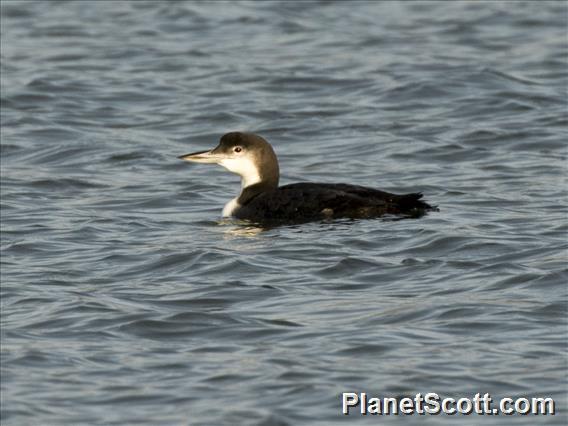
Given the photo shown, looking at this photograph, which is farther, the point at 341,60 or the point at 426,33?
the point at 426,33

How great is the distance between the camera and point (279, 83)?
733 inches

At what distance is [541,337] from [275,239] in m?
3.34

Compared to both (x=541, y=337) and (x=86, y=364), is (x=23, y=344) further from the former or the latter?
(x=541, y=337)

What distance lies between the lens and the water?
27.2 ft

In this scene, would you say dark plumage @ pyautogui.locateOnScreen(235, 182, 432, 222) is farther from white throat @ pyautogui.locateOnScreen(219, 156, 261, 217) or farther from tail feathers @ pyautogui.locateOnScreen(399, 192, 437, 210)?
white throat @ pyautogui.locateOnScreen(219, 156, 261, 217)

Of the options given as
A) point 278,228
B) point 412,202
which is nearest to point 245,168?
point 278,228

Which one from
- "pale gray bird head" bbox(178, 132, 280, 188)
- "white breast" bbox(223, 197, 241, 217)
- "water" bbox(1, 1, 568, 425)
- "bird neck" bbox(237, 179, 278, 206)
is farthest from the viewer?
"pale gray bird head" bbox(178, 132, 280, 188)

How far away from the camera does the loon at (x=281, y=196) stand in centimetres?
1215

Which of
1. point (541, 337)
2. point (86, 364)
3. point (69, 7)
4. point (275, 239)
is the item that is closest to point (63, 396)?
point (86, 364)

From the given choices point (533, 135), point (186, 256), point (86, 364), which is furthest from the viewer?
point (533, 135)

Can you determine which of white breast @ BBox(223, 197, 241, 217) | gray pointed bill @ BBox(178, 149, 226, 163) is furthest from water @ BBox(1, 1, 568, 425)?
gray pointed bill @ BBox(178, 149, 226, 163)

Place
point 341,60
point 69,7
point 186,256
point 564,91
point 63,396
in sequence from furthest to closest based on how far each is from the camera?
point 69,7 → point 341,60 → point 564,91 → point 186,256 → point 63,396

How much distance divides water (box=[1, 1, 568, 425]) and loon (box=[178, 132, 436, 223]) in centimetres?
16

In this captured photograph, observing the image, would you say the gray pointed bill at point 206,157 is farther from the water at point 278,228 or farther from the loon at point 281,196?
the water at point 278,228
